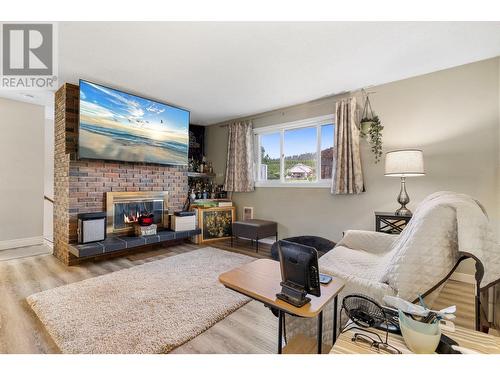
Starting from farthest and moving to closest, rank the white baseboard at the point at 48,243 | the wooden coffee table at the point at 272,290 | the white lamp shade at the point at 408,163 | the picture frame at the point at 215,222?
the picture frame at the point at 215,222 → the white baseboard at the point at 48,243 → the white lamp shade at the point at 408,163 → the wooden coffee table at the point at 272,290

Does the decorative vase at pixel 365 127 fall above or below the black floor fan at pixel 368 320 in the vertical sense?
above

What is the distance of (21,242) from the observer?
3.62 metres

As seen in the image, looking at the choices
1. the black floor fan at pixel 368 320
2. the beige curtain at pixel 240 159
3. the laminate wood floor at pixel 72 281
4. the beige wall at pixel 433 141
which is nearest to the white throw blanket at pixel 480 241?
the black floor fan at pixel 368 320

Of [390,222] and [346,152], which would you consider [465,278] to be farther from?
[346,152]

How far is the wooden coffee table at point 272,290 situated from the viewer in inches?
37.8

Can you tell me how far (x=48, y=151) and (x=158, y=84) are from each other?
10.4 feet

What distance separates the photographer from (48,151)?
450 centimetres

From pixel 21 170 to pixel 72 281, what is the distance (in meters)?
2.49

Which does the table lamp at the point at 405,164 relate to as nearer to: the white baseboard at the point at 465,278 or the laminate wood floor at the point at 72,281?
the white baseboard at the point at 465,278

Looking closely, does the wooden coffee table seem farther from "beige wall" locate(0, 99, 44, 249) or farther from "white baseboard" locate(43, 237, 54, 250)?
"beige wall" locate(0, 99, 44, 249)

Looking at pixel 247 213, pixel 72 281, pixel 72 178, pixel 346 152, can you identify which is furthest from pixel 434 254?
pixel 72 178

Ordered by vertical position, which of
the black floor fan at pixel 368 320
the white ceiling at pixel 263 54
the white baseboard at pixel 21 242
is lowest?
the white baseboard at pixel 21 242

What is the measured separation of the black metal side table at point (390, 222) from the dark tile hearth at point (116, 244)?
2.78 m
